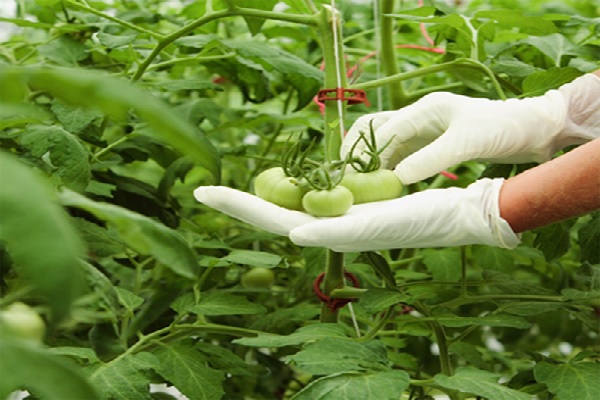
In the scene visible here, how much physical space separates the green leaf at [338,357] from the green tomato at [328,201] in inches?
6.4

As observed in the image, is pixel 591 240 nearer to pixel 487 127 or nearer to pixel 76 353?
pixel 487 127

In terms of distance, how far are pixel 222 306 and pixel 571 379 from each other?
46 centimetres

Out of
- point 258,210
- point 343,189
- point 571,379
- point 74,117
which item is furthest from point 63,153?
point 571,379

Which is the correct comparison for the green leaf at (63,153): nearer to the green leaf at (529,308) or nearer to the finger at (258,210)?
the finger at (258,210)

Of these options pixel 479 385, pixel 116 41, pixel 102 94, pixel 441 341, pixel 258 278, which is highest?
pixel 102 94

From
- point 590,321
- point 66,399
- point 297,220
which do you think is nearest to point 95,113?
point 297,220

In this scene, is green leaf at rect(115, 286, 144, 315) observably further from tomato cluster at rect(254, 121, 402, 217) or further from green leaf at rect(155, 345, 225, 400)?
tomato cluster at rect(254, 121, 402, 217)

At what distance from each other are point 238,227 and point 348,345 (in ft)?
2.81

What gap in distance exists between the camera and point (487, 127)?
1204 mm

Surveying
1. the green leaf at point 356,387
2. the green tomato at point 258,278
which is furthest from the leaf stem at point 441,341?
the green tomato at point 258,278

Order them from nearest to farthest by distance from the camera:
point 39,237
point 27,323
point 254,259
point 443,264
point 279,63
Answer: point 39,237, point 27,323, point 254,259, point 279,63, point 443,264

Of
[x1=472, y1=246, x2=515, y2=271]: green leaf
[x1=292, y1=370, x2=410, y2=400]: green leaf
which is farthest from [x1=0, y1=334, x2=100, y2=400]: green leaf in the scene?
[x1=472, y1=246, x2=515, y2=271]: green leaf

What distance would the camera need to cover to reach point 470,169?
1.91m

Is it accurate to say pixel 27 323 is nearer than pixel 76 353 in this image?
Yes
